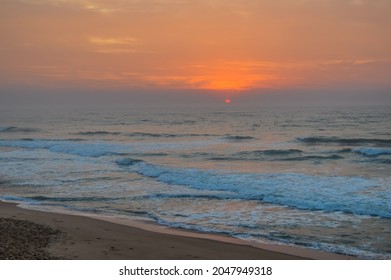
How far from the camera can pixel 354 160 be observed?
27.7m

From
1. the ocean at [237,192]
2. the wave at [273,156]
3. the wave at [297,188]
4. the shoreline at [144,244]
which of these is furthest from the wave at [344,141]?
the shoreline at [144,244]

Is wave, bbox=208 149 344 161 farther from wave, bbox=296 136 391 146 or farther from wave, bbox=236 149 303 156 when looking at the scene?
wave, bbox=296 136 391 146

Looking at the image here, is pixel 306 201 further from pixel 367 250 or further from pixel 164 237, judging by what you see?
pixel 164 237

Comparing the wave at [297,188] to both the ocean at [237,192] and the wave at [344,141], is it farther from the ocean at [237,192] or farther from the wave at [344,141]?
the wave at [344,141]

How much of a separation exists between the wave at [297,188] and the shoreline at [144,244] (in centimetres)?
481

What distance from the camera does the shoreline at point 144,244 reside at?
892 centimetres

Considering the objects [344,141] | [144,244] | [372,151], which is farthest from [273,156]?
[144,244]

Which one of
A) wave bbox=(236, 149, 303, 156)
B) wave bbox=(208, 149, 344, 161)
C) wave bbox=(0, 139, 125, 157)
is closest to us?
wave bbox=(208, 149, 344, 161)

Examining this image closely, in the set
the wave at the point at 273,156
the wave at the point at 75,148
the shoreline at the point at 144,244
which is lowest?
the wave at the point at 75,148

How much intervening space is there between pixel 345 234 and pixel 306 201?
12.9 feet

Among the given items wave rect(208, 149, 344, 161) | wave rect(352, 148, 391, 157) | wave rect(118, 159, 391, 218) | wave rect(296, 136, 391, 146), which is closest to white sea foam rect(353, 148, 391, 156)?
wave rect(352, 148, 391, 157)

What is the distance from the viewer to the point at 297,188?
17.3 m

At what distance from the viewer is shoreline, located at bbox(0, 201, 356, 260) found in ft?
29.3

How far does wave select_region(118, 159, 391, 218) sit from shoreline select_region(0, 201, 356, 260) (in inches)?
189
